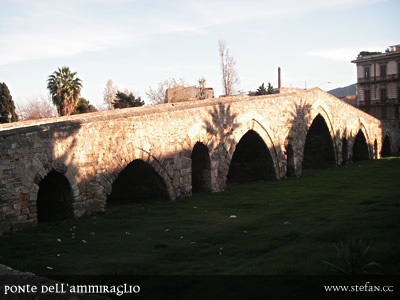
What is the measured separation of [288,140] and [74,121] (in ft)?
41.7

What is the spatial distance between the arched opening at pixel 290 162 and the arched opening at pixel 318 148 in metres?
5.19

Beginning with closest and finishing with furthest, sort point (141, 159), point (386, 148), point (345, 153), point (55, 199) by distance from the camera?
point (55, 199), point (141, 159), point (345, 153), point (386, 148)

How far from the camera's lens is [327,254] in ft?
22.1

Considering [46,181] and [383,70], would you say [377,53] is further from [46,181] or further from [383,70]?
[46,181]

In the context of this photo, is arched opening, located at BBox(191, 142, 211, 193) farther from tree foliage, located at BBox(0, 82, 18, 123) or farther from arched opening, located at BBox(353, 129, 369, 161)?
arched opening, located at BBox(353, 129, 369, 161)

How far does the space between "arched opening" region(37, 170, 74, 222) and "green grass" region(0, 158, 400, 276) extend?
2.15 ft

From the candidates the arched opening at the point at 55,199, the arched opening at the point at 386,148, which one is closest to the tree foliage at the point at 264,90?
the arched opening at the point at 386,148

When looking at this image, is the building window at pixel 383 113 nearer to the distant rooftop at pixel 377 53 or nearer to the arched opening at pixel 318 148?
the distant rooftop at pixel 377 53

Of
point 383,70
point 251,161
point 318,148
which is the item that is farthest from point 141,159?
point 383,70

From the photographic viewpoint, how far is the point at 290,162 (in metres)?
21.8

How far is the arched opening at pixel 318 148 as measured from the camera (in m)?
26.6

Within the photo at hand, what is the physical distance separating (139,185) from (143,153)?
1713 mm

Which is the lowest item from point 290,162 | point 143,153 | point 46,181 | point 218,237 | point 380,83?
point 218,237

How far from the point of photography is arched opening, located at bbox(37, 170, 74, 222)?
37.8ft
